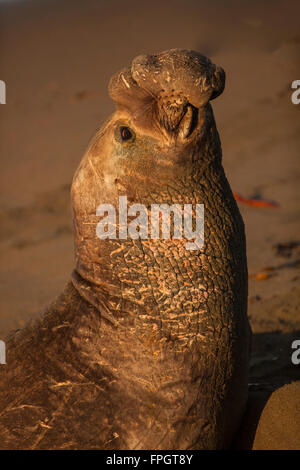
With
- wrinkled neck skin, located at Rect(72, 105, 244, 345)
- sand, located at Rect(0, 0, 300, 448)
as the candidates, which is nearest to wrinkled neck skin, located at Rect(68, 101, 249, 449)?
wrinkled neck skin, located at Rect(72, 105, 244, 345)

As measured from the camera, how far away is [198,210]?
2.38 m

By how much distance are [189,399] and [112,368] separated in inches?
12.5

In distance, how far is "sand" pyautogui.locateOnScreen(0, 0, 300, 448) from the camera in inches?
208

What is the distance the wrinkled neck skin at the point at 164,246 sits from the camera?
2.34 metres

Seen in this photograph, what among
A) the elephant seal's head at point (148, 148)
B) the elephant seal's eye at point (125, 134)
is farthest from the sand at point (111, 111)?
the elephant seal's eye at point (125, 134)

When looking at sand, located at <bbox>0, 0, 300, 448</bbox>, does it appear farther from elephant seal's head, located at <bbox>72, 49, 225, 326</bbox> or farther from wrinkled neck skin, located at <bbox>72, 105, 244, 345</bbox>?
elephant seal's head, located at <bbox>72, 49, 225, 326</bbox>

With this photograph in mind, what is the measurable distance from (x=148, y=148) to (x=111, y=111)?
9.81 m

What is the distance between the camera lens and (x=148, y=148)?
233 centimetres

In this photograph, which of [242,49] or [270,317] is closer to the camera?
[270,317]

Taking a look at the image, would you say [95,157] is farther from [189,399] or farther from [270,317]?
[270,317]

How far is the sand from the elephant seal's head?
3.28 ft

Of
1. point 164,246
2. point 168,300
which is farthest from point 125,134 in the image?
point 168,300

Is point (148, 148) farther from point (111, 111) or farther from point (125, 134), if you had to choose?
point (111, 111)
